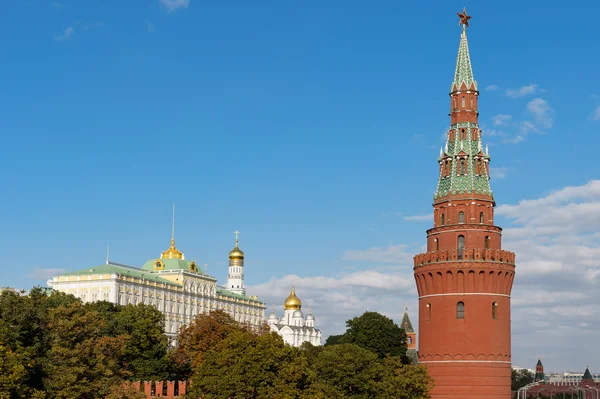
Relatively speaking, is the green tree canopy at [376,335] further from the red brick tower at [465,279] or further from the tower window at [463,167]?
the tower window at [463,167]

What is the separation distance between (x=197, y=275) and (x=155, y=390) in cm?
7835

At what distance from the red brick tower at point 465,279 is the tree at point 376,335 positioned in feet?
46.5

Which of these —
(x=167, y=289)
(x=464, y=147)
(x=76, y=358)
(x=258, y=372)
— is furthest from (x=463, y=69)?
(x=167, y=289)

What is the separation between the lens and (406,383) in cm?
8650

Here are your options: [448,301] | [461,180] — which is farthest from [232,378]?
[461,180]

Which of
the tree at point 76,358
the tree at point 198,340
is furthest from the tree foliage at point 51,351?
the tree at point 198,340

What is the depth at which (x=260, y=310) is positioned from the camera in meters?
193

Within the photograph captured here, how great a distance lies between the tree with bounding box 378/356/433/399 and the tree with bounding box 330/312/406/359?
16.0 meters

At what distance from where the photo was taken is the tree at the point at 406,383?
85000 mm

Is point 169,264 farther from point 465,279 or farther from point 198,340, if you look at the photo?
point 465,279

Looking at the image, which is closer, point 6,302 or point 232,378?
point 6,302

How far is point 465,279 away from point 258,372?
2577 centimetres

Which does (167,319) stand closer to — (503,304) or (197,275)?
(197,275)

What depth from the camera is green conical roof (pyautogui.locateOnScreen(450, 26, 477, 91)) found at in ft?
314
